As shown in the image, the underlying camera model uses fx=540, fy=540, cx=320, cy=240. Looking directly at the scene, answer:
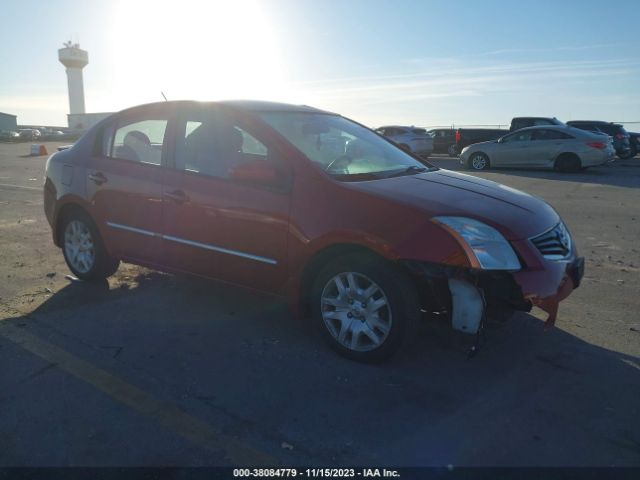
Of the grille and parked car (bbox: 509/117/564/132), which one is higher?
parked car (bbox: 509/117/564/132)

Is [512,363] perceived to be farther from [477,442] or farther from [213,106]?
[213,106]

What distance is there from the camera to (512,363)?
3.60 m

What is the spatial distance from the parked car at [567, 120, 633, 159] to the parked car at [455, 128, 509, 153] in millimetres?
3276

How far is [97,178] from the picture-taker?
491 cm

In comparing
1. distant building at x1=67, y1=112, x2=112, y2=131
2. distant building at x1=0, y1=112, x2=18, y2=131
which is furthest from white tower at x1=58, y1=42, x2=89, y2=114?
distant building at x1=67, y1=112, x2=112, y2=131

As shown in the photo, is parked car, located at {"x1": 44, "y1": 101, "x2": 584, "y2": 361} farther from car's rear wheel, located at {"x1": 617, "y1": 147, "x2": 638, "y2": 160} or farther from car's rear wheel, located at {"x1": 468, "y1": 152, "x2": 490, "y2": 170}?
car's rear wheel, located at {"x1": 617, "y1": 147, "x2": 638, "y2": 160}

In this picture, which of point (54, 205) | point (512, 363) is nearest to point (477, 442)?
point (512, 363)

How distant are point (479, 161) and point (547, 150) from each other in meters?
2.35

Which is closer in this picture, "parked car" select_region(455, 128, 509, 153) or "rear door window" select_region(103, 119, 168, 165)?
"rear door window" select_region(103, 119, 168, 165)

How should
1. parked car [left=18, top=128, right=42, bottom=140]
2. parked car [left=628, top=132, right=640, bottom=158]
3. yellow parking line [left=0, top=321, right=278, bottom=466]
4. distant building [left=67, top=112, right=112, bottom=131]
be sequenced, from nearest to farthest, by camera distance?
yellow parking line [left=0, top=321, right=278, bottom=466], parked car [left=628, top=132, right=640, bottom=158], parked car [left=18, top=128, right=42, bottom=140], distant building [left=67, top=112, right=112, bottom=131]

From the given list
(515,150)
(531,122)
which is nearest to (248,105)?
(515,150)

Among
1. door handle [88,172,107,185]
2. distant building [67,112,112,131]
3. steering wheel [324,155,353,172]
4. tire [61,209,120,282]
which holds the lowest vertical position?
tire [61,209,120,282]

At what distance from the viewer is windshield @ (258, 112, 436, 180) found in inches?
155

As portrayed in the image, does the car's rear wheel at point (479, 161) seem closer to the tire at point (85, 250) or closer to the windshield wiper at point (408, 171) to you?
the windshield wiper at point (408, 171)
